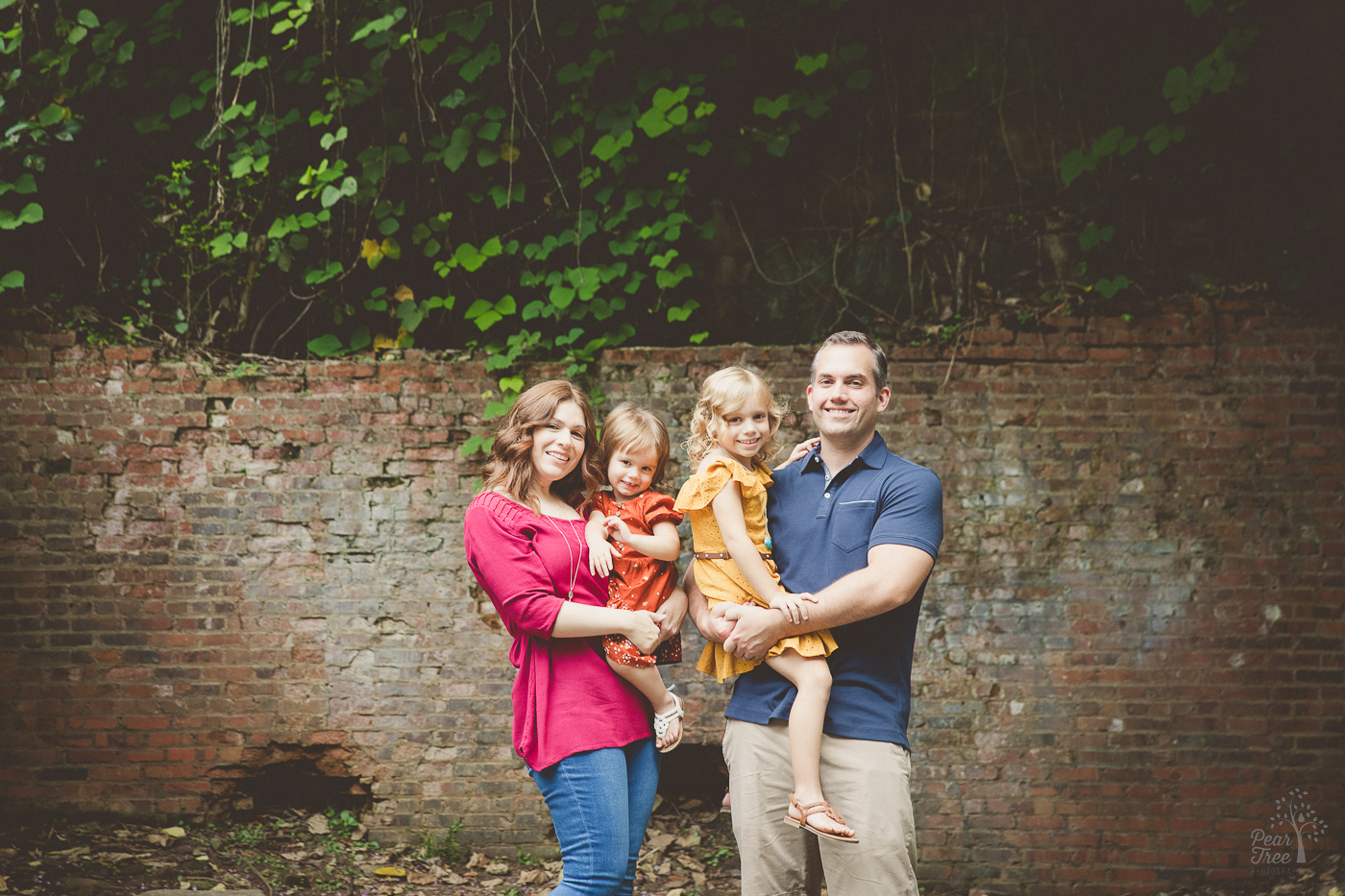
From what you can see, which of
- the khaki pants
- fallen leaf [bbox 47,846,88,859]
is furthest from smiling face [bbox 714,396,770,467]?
fallen leaf [bbox 47,846,88,859]

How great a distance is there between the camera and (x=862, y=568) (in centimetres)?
227

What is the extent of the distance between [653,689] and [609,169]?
2819mm

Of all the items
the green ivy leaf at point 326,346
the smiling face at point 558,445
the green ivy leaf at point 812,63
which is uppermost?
the green ivy leaf at point 812,63

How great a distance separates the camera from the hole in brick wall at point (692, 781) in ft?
13.4

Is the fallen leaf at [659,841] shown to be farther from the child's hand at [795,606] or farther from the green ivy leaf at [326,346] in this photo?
the green ivy leaf at [326,346]

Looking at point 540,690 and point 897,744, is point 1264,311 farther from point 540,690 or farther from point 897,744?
point 540,690

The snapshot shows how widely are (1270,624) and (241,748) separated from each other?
5114mm

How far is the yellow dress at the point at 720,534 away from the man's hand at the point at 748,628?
100mm

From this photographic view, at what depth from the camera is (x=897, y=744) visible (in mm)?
2291

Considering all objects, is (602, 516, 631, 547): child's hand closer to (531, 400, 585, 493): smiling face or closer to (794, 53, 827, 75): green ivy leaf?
(531, 400, 585, 493): smiling face

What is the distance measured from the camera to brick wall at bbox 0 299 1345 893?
383cm

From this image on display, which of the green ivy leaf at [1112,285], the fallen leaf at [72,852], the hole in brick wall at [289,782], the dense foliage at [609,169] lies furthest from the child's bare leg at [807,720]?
the fallen leaf at [72,852]

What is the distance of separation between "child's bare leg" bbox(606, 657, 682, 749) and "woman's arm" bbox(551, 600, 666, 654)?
0.09 metres

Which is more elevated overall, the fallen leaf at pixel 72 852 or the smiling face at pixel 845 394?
the smiling face at pixel 845 394
